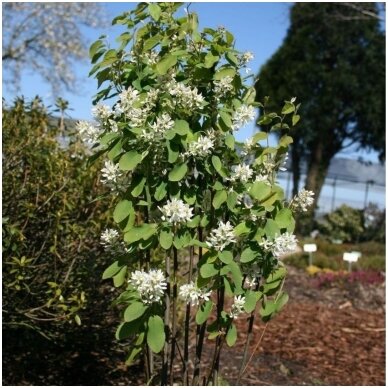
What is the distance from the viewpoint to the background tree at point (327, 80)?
75.5 feet

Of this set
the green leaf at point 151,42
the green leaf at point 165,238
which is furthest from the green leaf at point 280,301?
the green leaf at point 151,42

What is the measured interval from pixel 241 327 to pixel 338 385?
1513mm

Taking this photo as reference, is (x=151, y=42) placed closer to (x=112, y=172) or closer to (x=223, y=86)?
(x=223, y=86)

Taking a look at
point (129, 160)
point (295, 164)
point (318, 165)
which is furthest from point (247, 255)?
point (295, 164)

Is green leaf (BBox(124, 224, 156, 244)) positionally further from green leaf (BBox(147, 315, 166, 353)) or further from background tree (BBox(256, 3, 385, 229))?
background tree (BBox(256, 3, 385, 229))

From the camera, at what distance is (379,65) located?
2317cm

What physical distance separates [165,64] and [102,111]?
11.1 inches

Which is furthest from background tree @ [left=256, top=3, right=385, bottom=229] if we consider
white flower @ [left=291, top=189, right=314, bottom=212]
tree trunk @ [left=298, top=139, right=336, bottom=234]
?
white flower @ [left=291, top=189, right=314, bottom=212]

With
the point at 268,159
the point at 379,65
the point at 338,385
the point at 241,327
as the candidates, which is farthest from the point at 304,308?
the point at 379,65

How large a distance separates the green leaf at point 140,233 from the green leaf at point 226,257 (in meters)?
0.23

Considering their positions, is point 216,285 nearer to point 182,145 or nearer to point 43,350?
point 182,145

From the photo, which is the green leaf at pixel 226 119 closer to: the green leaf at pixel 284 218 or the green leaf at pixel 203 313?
the green leaf at pixel 284 218

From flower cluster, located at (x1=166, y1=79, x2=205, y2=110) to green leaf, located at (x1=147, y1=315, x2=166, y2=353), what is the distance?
71cm

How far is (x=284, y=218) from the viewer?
2.23m
